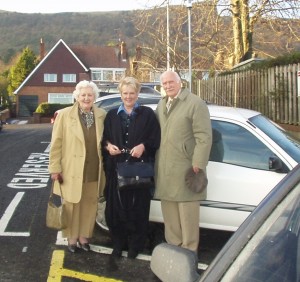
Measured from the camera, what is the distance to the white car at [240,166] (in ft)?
16.4

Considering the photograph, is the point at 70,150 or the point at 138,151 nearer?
the point at 138,151

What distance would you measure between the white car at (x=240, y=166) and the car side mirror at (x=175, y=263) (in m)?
2.97

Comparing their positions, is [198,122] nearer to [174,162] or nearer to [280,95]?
[174,162]

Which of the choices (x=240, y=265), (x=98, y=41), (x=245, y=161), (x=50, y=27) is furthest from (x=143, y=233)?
(x=50, y=27)

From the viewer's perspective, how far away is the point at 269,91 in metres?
13.0

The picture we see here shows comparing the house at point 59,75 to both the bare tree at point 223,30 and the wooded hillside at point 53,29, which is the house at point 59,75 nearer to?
the bare tree at point 223,30

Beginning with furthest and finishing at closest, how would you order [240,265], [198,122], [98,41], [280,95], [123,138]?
[98,41] < [280,95] < [123,138] < [198,122] < [240,265]

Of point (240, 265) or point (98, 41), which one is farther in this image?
point (98, 41)

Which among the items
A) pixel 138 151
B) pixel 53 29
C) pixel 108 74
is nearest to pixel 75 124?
pixel 138 151

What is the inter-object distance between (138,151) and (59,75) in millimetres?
55380

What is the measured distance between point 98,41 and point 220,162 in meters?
106

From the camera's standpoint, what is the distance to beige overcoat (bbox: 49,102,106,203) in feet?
17.1

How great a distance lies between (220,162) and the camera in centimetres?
522

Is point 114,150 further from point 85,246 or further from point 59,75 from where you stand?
point 59,75
